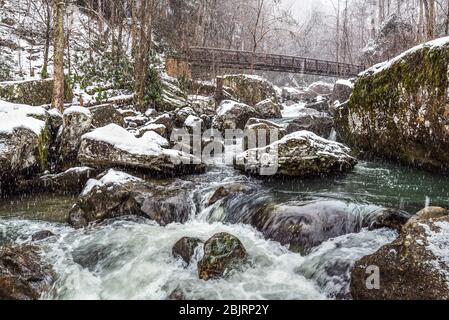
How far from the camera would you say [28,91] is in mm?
12711

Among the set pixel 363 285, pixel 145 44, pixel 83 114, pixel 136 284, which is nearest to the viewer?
pixel 363 285

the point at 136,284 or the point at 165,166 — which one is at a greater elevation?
the point at 165,166

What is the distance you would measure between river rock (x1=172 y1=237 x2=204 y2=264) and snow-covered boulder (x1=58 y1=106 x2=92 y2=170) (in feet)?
16.9

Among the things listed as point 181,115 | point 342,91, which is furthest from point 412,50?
point 342,91

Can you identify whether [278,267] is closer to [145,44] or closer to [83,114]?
[83,114]

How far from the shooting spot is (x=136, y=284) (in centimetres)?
435

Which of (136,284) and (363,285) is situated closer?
(363,285)

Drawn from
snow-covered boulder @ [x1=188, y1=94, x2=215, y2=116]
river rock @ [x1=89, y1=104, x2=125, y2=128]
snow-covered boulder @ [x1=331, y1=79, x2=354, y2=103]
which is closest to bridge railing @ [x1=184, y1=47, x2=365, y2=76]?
snow-covered boulder @ [x1=331, y1=79, x2=354, y2=103]

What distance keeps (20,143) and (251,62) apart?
1742 cm

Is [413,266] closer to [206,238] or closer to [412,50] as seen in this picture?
[206,238]

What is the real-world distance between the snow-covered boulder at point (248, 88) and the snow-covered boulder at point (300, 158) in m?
12.9

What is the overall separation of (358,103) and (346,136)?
4.42 ft
